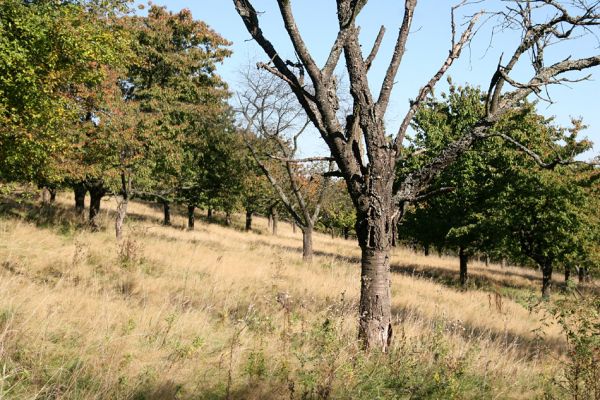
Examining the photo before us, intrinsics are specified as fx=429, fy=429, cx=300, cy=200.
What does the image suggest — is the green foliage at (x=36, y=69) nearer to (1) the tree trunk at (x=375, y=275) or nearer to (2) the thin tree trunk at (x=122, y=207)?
(2) the thin tree trunk at (x=122, y=207)

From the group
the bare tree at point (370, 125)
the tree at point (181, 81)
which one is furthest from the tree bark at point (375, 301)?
the tree at point (181, 81)

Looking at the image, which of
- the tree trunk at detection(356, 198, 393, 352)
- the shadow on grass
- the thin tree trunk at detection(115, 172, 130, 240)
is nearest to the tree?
the thin tree trunk at detection(115, 172, 130, 240)

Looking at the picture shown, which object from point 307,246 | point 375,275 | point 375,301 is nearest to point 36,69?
point 375,275

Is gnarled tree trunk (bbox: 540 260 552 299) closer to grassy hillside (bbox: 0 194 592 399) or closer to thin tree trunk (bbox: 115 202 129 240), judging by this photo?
grassy hillside (bbox: 0 194 592 399)

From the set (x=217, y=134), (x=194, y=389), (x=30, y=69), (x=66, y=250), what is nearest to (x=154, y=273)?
(x=66, y=250)

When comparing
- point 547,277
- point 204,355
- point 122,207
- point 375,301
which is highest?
point 122,207

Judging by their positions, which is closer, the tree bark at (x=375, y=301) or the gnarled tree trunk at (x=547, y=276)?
the tree bark at (x=375, y=301)

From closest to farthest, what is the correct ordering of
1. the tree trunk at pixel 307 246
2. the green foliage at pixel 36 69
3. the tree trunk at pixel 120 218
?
the green foliage at pixel 36 69 → the tree trunk at pixel 120 218 → the tree trunk at pixel 307 246

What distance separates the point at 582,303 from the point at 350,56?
13.6 feet

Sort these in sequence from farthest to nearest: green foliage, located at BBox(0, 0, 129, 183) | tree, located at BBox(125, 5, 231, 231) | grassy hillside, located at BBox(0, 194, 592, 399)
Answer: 1. tree, located at BBox(125, 5, 231, 231)
2. green foliage, located at BBox(0, 0, 129, 183)
3. grassy hillside, located at BBox(0, 194, 592, 399)

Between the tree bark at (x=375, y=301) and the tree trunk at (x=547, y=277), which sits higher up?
the tree bark at (x=375, y=301)

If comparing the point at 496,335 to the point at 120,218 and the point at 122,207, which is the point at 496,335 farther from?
the point at 122,207

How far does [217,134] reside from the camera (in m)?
26.2

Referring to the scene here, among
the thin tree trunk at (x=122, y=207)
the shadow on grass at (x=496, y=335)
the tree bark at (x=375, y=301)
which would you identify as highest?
the thin tree trunk at (x=122, y=207)
